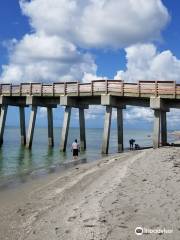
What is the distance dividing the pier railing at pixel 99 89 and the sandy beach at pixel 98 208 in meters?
14.0

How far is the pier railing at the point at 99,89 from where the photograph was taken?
28641 mm

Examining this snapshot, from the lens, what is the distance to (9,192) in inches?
579

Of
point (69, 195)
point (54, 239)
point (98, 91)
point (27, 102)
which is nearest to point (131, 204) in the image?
point (54, 239)

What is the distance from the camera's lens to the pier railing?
1128 inches

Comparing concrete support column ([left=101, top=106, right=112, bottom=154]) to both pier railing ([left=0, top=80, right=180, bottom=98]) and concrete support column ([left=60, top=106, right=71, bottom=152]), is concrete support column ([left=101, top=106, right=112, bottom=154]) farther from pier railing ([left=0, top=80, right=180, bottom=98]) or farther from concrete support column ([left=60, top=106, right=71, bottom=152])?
concrete support column ([left=60, top=106, right=71, bottom=152])

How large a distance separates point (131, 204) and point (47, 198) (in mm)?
3811

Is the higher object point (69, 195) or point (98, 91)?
point (98, 91)

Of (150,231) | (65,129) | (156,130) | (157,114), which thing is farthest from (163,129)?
(150,231)

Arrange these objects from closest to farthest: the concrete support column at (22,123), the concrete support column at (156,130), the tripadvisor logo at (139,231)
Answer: the tripadvisor logo at (139,231)
the concrete support column at (156,130)
the concrete support column at (22,123)

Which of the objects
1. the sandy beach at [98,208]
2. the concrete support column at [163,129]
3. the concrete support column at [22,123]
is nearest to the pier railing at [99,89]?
the concrete support column at [22,123]

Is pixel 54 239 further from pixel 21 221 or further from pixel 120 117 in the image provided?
pixel 120 117

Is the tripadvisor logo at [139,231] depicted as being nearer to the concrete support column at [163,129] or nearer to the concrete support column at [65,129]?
the concrete support column at [163,129]

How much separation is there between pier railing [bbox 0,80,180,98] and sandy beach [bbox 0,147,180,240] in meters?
14.0

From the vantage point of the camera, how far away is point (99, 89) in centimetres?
3192
